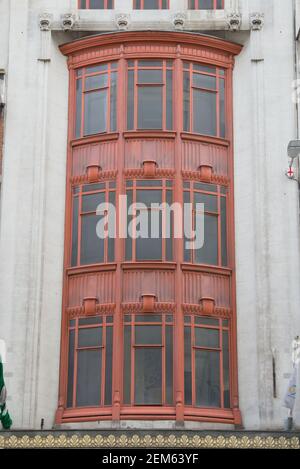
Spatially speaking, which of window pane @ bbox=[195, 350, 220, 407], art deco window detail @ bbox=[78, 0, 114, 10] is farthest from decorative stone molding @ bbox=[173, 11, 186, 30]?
window pane @ bbox=[195, 350, 220, 407]

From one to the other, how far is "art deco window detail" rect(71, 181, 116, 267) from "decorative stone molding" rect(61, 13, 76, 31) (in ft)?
17.3

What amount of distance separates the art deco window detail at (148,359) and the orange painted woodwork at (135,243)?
0.13ft

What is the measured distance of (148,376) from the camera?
101ft

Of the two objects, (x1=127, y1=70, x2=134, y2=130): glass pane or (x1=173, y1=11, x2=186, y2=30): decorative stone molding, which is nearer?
(x1=127, y1=70, x2=134, y2=130): glass pane

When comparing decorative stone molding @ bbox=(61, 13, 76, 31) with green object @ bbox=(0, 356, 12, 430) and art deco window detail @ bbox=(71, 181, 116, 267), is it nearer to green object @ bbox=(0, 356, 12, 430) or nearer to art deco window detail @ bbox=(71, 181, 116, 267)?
art deco window detail @ bbox=(71, 181, 116, 267)

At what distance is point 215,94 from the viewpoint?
34.0m

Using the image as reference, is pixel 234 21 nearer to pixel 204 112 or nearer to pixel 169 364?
pixel 204 112

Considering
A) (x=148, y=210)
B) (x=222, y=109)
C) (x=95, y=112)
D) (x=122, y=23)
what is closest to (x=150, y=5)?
(x=122, y=23)

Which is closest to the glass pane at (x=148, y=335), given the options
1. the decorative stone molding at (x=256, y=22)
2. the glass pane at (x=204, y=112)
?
the glass pane at (x=204, y=112)

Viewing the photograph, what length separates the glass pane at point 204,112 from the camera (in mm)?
33500

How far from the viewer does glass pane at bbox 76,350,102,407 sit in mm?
30953

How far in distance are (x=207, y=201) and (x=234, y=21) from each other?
599 centimetres

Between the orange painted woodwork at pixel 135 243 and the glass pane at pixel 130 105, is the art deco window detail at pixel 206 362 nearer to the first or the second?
the orange painted woodwork at pixel 135 243

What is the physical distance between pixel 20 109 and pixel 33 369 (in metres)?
8.25
